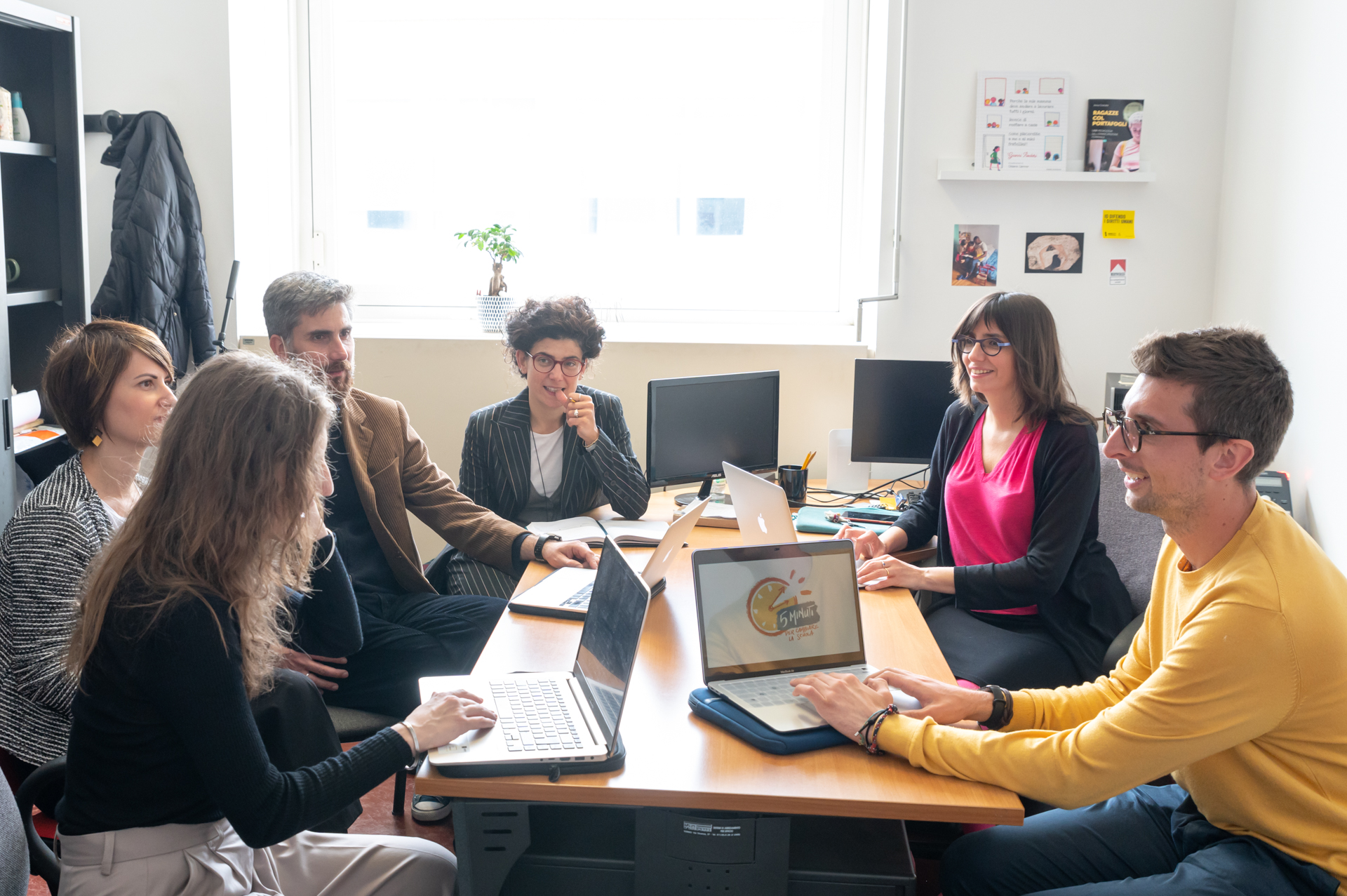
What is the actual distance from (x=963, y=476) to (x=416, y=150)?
8.57ft

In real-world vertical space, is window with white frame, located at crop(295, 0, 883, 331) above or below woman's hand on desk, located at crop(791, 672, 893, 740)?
above

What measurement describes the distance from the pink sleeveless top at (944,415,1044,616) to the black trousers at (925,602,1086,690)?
0.15 ft

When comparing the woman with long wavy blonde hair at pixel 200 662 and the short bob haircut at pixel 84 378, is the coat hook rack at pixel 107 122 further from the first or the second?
the woman with long wavy blonde hair at pixel 200 662

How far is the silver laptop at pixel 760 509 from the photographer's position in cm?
211

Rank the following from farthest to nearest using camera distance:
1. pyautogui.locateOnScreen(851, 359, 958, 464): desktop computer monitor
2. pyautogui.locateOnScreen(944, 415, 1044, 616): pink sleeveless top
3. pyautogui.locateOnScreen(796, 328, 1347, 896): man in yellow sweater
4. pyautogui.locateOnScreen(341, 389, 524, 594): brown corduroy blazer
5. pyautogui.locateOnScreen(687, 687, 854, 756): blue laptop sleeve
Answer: pyautogui.locateOnScreen(851, 359, 958, 464): desktop computer monitor, pyautogui.locateOnScreen(341, 389, 524, 594): brown corduroy blazer, pyautogui.locateOnScreen(944, 415, 1044, 616): pink sleeveless top, pyautogui.locateOnScreen(687, 687, 854, 756): blue laptop sleeve, pyautogui.locateOnScreen(796, 328, 1347, 896): man in yellow sweater

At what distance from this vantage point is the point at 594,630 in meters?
1.55

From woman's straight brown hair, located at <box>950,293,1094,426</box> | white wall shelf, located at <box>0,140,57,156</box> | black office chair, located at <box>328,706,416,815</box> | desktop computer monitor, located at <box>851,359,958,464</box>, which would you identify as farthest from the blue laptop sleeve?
white wall shelf, located at <box>0,140,57,156</box>

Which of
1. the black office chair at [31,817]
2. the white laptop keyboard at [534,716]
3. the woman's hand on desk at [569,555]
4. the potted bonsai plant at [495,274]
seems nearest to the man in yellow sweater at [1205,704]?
the white laptop keyboard at [534,716]

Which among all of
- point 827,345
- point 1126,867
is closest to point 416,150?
point 827,345

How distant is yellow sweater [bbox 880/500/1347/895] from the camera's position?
127 cm

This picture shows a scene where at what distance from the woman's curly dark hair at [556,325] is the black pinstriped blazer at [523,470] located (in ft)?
0.60

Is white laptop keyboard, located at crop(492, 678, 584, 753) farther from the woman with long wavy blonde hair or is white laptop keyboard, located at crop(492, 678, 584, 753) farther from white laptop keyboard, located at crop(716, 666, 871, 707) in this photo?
white laptop keyboard, located at crop(716, 666, 871, 707)

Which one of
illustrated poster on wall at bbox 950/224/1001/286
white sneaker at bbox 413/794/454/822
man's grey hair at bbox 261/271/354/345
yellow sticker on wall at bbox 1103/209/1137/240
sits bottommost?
white sneaker at bbox 413/794/454/822

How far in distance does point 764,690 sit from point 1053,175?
2447 mm
